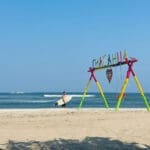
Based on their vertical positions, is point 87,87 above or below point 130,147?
above

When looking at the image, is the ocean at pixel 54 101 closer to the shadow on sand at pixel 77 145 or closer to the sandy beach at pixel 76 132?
the sandy beach at pixel 76 132

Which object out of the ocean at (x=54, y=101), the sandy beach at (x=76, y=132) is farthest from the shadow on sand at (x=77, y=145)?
the ocean at (x=54, y=101)

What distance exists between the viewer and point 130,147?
16.4m

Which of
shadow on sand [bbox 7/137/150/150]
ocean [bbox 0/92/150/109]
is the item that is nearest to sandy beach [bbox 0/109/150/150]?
shadow on sand [bbox 7/137/150/150]

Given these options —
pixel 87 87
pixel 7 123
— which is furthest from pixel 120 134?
pixel 87 87

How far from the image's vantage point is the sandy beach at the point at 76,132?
16.7 metres

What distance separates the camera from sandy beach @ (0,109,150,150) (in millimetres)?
16656

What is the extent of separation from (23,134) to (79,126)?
8.64 feet

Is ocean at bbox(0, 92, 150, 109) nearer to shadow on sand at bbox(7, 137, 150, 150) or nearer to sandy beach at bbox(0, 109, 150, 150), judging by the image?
sandy beach at bbox(0, 109, 150, 150)

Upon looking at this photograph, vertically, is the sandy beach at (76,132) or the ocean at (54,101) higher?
the ocean at (54,101)

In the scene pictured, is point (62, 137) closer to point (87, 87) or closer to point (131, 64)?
point (131, 64)

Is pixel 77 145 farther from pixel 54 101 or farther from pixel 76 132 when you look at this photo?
pixel 54 101

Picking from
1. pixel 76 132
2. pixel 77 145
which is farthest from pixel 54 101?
pixel 77 145

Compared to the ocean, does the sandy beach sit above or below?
below
